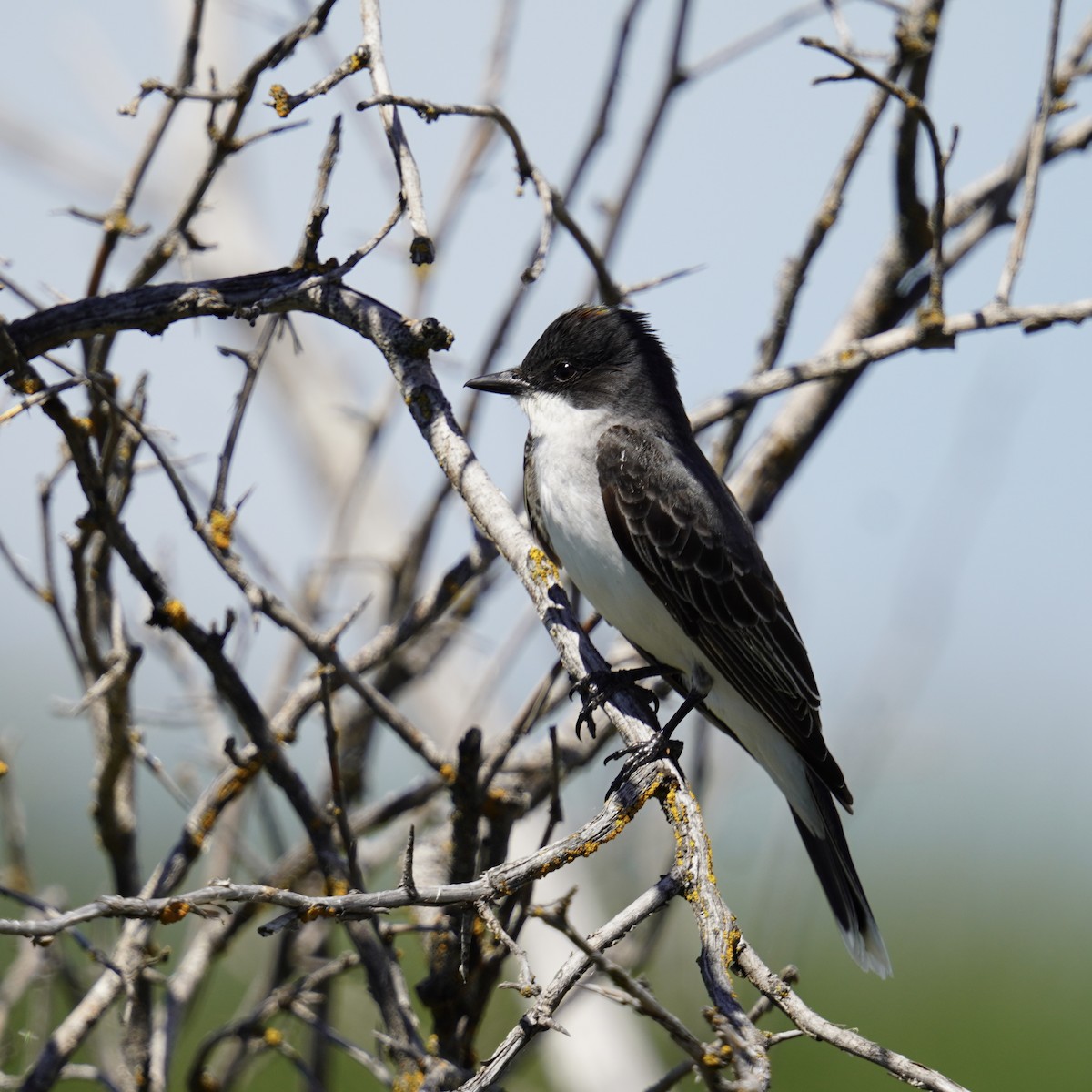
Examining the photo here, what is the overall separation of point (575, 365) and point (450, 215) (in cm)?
85

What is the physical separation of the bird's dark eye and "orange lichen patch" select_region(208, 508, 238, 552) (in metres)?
1.47

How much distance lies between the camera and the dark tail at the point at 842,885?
387cm

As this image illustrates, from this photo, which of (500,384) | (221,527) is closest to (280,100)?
(221,527)

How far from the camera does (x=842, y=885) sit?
396 cm

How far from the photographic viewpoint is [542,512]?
12.5 feet

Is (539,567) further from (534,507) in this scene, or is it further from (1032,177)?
(1032,177)

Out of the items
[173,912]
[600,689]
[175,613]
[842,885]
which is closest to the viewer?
[173,912]

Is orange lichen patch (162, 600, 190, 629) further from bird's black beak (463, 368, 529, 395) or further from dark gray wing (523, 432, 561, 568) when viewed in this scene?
bird's black beak (463, 368, 529, 395)

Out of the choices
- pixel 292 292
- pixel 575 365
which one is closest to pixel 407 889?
pixel 292 292

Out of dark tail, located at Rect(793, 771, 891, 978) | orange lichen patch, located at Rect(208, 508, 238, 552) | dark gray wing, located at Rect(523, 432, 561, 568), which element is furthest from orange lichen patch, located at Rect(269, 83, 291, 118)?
dark tail, located at Rect(793, 771, 891, 978)

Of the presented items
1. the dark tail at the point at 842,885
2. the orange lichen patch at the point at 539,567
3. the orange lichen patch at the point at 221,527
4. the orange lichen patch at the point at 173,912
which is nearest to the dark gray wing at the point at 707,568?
the dark tail at the point at 842,885

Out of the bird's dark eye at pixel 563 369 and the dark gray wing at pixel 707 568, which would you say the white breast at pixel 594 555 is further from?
the bird's dark eye at pixel 563 369

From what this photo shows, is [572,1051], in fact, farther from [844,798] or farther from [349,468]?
[349,468]

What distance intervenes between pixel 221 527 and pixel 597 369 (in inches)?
63.4
